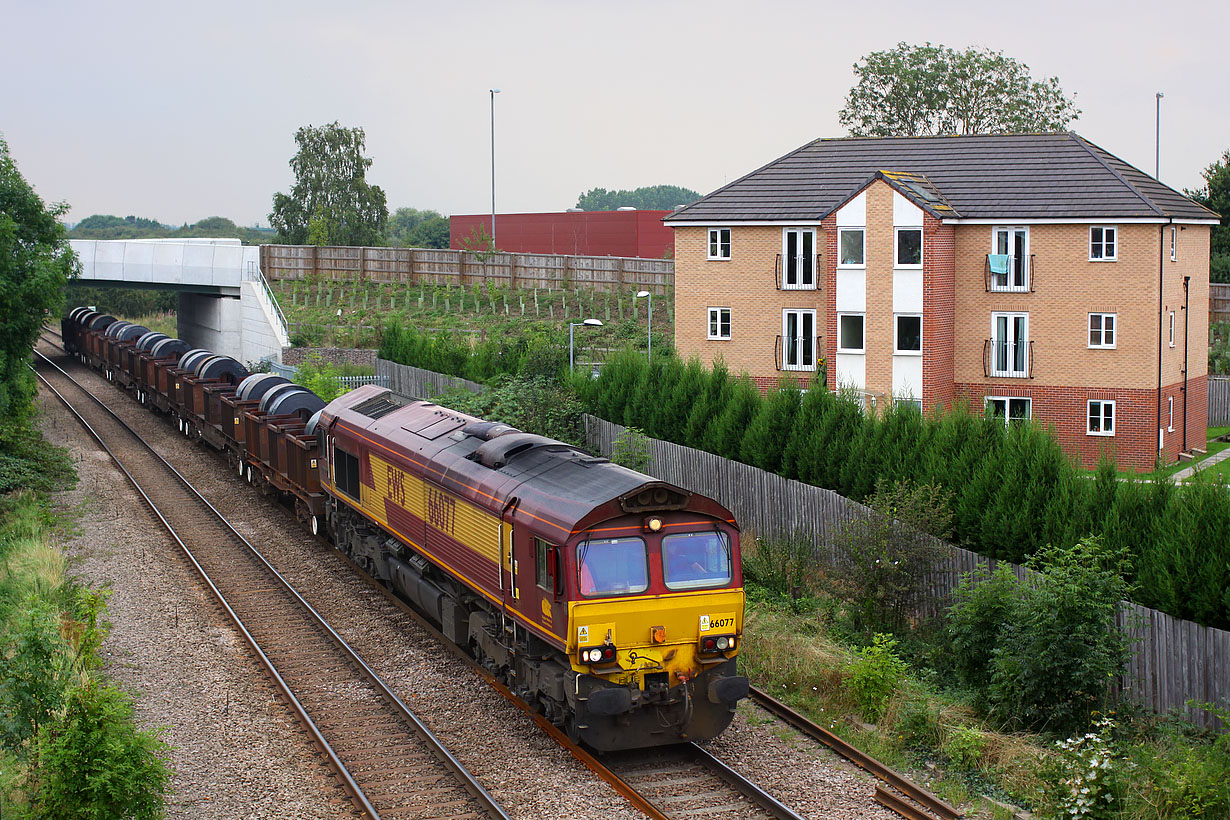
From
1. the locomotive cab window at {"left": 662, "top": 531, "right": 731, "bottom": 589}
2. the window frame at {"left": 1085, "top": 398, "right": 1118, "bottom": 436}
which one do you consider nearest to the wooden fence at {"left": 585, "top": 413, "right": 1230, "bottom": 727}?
the locomotive cab window at {"left": 662, "top": 531, "right": 731, "bottom": 589}

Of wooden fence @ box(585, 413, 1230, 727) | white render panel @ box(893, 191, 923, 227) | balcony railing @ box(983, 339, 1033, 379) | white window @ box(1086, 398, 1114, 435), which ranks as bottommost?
wooden fence @ box(585, 413, 1230, 727)

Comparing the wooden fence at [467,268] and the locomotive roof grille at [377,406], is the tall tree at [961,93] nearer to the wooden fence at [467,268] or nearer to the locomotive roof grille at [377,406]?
the wooden fence at [467,268]

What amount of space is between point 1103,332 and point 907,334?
18.2ft

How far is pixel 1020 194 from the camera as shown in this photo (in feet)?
108

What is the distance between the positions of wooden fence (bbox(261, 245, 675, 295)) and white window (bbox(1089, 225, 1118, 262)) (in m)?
25.7

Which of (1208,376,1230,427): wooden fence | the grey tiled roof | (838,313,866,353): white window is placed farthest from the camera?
(1208,376,1230,427): wooden fence

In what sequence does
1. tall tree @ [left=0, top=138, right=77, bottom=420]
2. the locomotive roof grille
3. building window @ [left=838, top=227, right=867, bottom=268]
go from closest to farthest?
the locomotive roof grille
tall tree @ [left=0, top=138, right=77, bottom=420]
building window @ [left=838, top=227, right=867, bottom=268]

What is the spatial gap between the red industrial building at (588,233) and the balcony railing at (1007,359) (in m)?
31.6

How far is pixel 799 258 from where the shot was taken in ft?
116

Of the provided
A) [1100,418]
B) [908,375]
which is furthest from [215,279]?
[1100,418]

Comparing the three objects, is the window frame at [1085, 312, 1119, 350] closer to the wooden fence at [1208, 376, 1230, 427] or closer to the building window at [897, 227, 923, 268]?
the building window at [897, 227, 923, 268]

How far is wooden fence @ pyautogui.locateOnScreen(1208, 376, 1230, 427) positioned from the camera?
134 feet

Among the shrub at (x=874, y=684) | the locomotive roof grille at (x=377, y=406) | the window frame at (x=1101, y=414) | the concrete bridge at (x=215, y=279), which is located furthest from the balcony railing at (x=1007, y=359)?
the concrete bridge at (x=215, y=279)

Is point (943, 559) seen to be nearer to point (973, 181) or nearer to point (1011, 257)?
point (1011, 257)
